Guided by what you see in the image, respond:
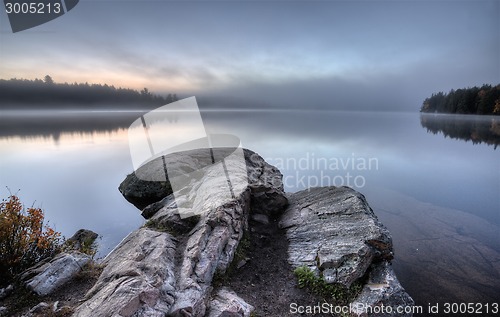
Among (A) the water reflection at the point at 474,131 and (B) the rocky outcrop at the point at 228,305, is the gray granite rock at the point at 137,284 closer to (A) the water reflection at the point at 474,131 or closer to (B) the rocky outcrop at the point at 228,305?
A: (B) the rocky outcrop at the point at 228,305

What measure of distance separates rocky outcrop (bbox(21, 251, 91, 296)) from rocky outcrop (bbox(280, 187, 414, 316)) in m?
8.45

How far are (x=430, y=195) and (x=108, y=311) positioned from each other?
28375 millimetres

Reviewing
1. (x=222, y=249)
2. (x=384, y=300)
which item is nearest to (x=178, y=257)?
(x=222, y=249)

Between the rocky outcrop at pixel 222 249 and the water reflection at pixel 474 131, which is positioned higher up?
the rocky outcrop at pixel 222 249

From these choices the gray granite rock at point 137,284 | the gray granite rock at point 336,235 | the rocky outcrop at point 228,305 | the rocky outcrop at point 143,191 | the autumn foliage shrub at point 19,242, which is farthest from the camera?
the rocky outcrop at point 143,191

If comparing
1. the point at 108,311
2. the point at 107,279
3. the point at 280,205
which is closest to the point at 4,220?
the point at 107,279

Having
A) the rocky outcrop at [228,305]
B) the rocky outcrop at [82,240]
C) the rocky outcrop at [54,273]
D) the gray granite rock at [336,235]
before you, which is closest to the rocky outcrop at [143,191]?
the rocky outcrop at [82,240]

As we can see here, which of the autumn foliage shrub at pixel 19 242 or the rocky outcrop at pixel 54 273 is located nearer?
the rocky outcrop at pixel 54 273

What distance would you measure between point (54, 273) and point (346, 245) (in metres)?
11.0

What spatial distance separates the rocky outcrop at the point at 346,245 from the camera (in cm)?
877

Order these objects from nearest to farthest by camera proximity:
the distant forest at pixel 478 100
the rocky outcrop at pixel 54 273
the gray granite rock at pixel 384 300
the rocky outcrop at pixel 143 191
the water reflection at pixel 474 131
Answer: the gray granite rock at pixel 384 300
the rocky outcrop at pixel 54 273
the rocky outcrop at pixel 143 191
the water reflection at pixel 474 131
the distant forest at pixel 478 100

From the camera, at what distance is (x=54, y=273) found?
357 inches

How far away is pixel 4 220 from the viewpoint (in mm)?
11422

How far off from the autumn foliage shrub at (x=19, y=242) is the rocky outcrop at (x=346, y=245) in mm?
12034
